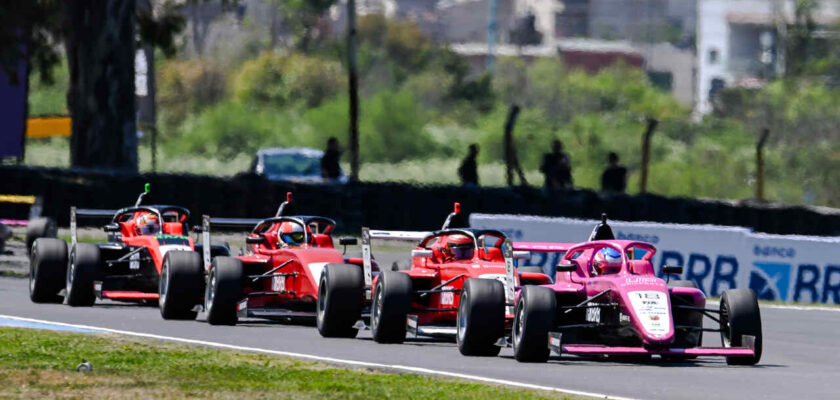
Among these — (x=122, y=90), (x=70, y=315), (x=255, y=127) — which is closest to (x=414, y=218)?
(x=122, y=90)

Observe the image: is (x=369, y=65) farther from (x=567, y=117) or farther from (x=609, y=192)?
(x=609, y=192)

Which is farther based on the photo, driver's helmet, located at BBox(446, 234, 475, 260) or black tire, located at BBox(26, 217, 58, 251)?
black tire, located at BBox(26, 217, 58, 251)

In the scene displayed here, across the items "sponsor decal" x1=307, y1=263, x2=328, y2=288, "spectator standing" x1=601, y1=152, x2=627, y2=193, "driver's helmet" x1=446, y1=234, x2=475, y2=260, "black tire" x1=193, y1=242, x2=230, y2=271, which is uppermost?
"spectator standing" x1=601, y1=152, x2=627, y2=193

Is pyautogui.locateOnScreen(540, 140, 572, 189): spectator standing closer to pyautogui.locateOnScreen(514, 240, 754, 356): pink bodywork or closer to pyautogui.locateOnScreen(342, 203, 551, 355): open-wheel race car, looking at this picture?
pyautogui.locateOnScreen(342, 203, 551, 355): open-wheel race car

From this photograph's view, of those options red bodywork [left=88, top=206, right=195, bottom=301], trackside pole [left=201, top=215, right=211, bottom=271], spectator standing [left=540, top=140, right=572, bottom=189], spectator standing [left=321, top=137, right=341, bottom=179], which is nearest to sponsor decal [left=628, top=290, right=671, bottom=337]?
trackside pole [left=201, top=215, right=211, bottom=271]

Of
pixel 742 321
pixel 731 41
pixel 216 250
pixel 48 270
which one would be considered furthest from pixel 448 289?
pixel 731 41

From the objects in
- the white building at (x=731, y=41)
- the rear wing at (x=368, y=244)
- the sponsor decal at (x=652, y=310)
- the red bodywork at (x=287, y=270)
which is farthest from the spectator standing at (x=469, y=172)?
the white building at (x=731, y=41)

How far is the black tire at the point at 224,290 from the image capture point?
654 inches

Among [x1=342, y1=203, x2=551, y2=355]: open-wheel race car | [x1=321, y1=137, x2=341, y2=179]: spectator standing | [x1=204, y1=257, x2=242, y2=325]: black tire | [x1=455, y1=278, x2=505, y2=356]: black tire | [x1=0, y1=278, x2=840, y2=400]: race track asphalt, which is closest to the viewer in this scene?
[x1=0, y1=278, x2=840, y2=400]: race track asphalt

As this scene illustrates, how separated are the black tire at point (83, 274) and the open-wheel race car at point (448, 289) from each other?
3.72 metres

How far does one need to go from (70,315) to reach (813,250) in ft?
36.0

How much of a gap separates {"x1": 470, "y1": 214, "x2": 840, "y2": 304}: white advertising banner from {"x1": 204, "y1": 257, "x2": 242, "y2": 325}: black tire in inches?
317

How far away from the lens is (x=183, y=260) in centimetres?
1723

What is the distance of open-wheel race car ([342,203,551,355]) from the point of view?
46.1ft
